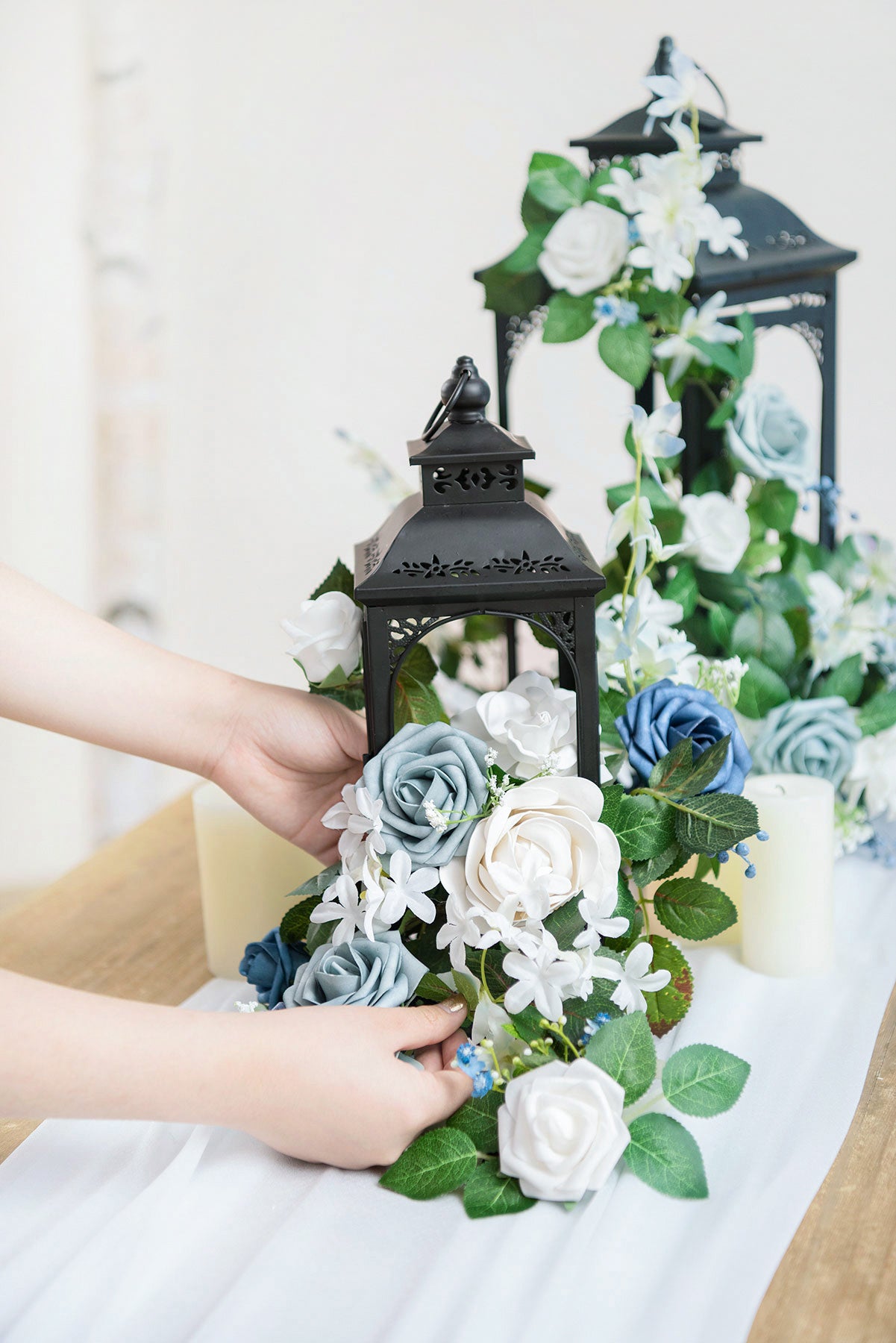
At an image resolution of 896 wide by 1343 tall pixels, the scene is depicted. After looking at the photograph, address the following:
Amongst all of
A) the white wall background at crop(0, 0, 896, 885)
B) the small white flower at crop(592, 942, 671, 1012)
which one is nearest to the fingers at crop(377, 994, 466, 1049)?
the small white flower at crop(592, 942, 671, 1012)

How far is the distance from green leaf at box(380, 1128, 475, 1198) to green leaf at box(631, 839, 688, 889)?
0.70 ft

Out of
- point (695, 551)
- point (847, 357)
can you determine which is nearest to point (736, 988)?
point (695, 551)

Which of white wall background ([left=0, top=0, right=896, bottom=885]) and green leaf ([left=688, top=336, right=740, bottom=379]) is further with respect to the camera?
white wall background ([left=0, top=0, right=896, bottom=885])

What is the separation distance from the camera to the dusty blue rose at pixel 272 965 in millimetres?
872

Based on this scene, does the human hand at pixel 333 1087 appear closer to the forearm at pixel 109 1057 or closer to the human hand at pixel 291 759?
the forearm at pixel 109 1057

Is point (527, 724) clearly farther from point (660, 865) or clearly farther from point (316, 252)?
point (316, 252)

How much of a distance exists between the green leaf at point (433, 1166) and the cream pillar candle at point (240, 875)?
338 mm

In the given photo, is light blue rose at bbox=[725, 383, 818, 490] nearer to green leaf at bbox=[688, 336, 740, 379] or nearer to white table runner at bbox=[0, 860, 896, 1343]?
green leaf at bbox=[688, 336, 740, 379]

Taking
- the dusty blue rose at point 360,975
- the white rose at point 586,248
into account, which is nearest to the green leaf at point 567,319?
the white rose at point 586,248

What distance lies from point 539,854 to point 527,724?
0.31 feet

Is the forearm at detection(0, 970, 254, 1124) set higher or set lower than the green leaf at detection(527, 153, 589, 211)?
lower

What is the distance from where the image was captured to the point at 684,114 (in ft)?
3.73

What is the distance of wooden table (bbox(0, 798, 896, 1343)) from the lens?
0.63 metres

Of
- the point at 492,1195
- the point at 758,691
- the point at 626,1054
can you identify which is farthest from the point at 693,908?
the point at 758,691
